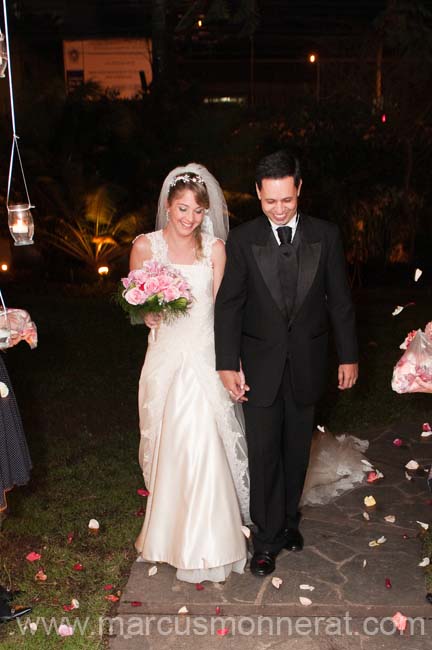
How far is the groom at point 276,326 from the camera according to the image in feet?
14.2

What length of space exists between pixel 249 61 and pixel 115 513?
73.2ft

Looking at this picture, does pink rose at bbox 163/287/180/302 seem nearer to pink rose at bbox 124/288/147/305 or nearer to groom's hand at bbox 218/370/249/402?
pink rose at bbox 124/288/147/305

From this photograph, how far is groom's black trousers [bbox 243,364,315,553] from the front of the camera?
455 cm

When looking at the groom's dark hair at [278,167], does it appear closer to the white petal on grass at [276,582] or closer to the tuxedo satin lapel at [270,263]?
the tuxedo satin lapel at [270,263]

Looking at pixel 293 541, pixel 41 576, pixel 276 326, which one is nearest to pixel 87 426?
pixel 41 576

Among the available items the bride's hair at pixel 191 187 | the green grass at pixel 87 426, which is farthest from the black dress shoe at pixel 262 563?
the bride's hair at pixel 191 187

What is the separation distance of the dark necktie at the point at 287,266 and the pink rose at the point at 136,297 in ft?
2.46

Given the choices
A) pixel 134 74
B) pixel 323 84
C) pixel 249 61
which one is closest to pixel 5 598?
pixel 323 84

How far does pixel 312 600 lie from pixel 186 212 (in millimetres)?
2232

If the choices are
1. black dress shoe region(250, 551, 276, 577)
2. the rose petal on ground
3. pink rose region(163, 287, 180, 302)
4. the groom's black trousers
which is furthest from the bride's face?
the rose petal on ground

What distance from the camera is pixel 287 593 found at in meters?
4.41

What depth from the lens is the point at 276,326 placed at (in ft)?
14.4

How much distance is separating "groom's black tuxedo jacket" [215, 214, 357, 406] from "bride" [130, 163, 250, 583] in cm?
24

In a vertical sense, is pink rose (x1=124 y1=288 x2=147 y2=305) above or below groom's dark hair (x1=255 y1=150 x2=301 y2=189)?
below
